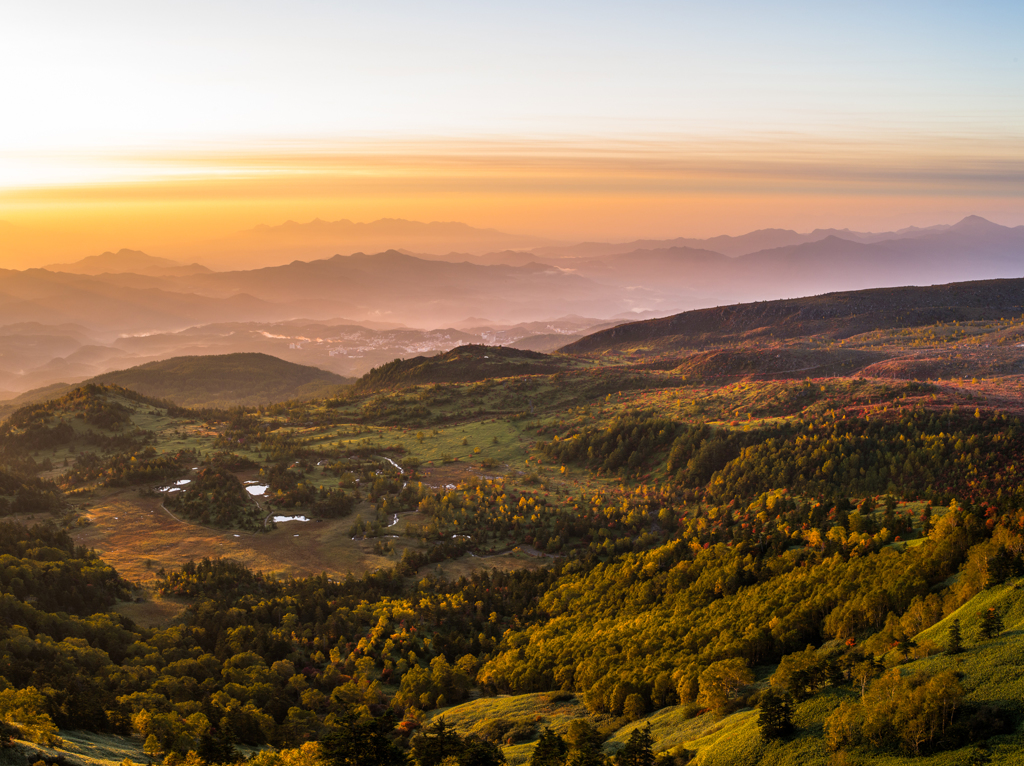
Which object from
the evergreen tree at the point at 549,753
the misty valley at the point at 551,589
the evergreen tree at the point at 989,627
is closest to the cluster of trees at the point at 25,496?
the misty valley at the point at 551,589

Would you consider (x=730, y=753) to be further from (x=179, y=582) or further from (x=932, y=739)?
(x=179, y=582)

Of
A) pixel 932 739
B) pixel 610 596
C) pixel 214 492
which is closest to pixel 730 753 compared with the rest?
pixel 932 739

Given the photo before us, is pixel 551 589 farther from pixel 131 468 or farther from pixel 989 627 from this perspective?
pixel 131 468

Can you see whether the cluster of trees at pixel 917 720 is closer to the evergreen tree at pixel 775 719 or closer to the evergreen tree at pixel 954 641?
the evergreen tree at pixel 775 719

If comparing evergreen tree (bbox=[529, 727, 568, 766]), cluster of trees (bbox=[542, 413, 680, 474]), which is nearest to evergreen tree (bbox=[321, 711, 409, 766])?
evergreen tree (bbox=[529, 727, 568, 766])

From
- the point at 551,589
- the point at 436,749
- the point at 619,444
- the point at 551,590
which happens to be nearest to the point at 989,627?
the point at 436,749

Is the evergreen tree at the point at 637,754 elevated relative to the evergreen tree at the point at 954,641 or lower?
lower

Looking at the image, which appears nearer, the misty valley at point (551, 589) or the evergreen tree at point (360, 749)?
the misty valley at point (551, 589)
